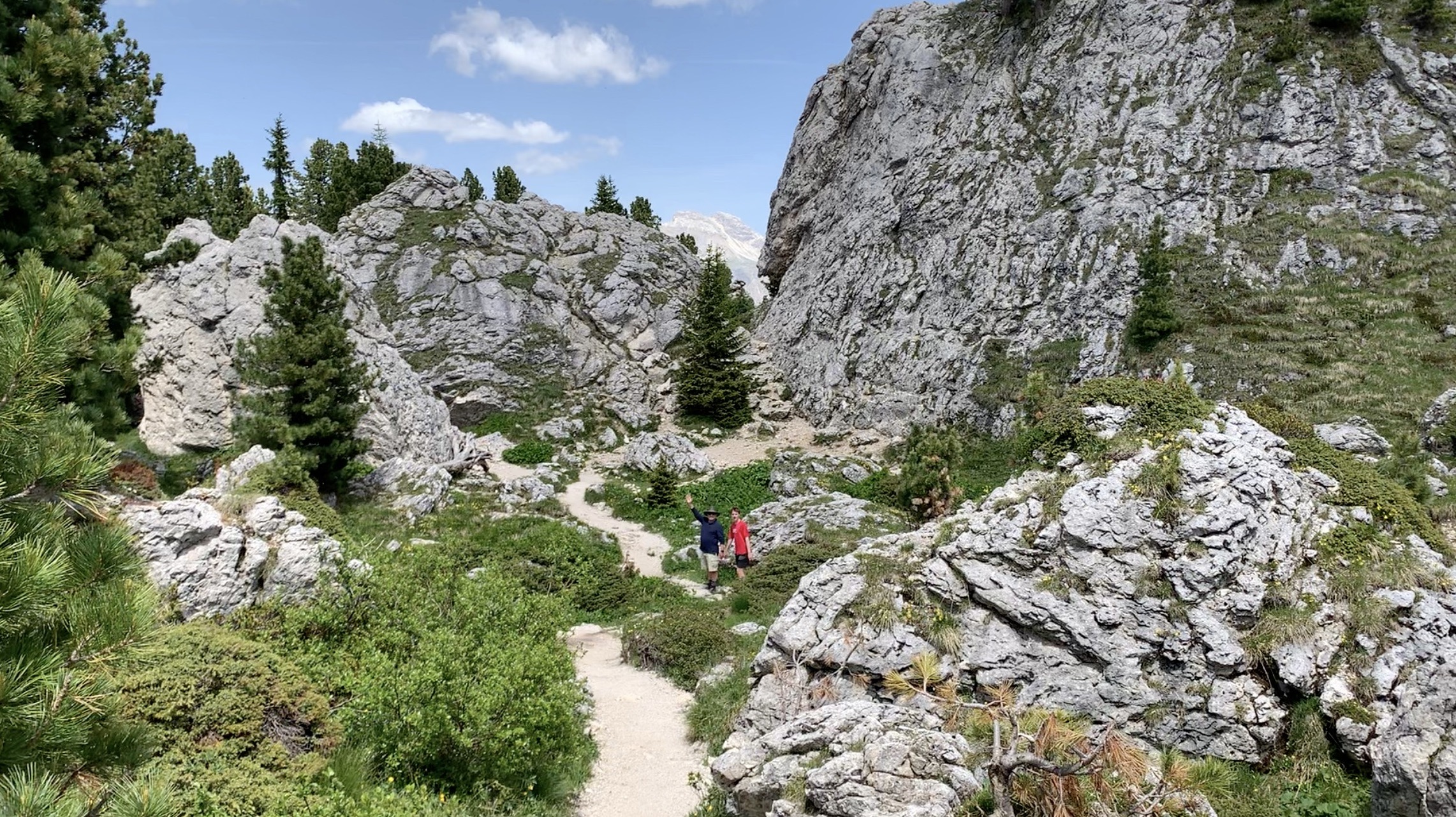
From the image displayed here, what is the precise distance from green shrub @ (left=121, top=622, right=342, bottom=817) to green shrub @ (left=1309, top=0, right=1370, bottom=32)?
49.1 metres

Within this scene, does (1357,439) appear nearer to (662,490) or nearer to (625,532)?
(662,490)

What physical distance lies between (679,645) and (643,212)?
6588 cm

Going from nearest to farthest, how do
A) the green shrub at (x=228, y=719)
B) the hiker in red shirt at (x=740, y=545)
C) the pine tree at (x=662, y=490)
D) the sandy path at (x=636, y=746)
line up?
the green shrub at (x=228, y=719), the sandy path at (x=636, y=746), the hiker in red shirt at (x=740, y=545), the pine tree at (x=662, y=490)

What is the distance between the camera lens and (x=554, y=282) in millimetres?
49812

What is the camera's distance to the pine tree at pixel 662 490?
28.8 metres

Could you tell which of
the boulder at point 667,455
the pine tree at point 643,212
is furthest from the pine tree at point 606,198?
the boulder at point 667,455

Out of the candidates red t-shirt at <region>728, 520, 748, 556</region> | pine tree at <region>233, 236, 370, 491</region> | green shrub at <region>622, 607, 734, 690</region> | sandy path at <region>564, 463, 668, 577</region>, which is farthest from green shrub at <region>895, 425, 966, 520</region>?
pine tree at <region>233, 236, 370, 491</region>

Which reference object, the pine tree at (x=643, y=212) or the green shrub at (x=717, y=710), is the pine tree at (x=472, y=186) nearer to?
the pine tree at (x=643, y=212)

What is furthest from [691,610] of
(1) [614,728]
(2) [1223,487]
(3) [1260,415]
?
(3) [1260,415]

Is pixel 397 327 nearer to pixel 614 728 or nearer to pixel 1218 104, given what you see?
pixel 614 728

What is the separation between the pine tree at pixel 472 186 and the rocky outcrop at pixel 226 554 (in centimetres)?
4614

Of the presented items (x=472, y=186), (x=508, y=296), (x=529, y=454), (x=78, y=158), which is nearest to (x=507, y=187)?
(x=472, y=186)

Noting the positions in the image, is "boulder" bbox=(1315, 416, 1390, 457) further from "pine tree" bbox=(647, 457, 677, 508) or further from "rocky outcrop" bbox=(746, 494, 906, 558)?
"pine tree" bbox=(647, 457, 677, 508)

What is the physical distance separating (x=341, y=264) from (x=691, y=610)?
2940cm
